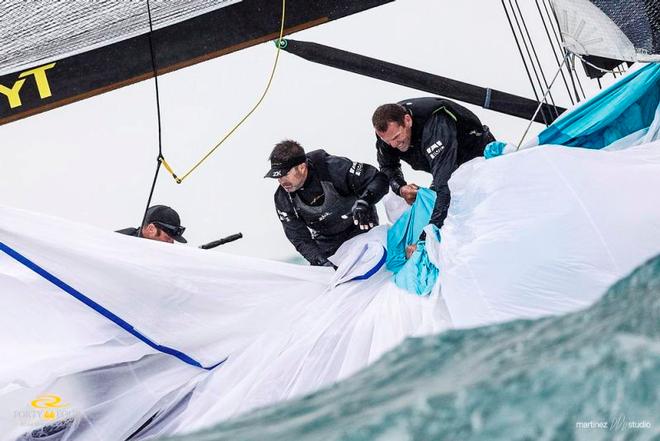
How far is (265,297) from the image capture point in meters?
1.86

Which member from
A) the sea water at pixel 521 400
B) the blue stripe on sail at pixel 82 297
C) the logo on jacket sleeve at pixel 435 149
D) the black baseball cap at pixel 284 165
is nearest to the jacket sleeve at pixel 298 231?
the black baseball cap at pixel 284 165

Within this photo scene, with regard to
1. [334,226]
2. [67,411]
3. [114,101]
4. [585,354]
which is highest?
[114,101]

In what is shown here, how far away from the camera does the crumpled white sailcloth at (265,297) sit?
1.37 meters

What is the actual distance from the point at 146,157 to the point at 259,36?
1.75 metres

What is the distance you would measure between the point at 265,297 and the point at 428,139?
21.6 inches

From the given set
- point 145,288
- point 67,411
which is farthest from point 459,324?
point 67,411

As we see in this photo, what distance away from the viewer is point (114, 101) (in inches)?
132

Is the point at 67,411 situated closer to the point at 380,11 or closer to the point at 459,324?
the point at 459,324

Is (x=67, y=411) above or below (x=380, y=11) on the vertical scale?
below

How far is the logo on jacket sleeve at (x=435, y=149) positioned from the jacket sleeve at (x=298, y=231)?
368 millimetres

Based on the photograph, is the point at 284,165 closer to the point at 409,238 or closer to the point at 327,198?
the point at 327,198

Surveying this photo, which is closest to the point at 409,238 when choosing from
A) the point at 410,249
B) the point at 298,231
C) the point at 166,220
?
the point at 410,249

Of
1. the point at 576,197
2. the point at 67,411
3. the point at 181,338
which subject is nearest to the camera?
the point at 576,197

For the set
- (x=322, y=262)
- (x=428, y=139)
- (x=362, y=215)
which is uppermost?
(x=428, y=139)
